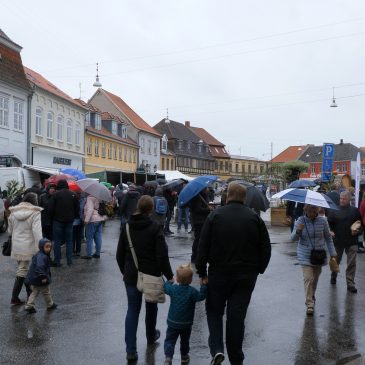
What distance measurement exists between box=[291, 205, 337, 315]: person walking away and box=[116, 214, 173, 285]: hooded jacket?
287 cm

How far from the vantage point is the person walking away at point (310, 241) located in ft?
25.2

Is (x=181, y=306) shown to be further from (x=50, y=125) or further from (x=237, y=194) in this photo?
(x=50, y=125)

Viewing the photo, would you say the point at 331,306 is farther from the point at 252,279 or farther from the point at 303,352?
the point at 252,279

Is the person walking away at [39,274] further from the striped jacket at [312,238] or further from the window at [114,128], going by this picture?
the window at [114,128]

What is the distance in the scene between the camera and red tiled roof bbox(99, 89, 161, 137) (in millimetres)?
61966

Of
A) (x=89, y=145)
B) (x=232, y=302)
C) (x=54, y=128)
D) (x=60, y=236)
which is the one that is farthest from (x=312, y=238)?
(x=89, y=145)

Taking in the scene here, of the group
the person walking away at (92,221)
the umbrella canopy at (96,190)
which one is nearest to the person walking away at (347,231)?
the umbrella canopy at (96,190)

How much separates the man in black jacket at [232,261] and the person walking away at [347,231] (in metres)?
4.66

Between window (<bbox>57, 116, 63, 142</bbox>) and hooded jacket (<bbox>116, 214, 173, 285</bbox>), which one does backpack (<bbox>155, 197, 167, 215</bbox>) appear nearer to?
hooded jacket (<bbox>116, 214, 173, 285</bbox>)

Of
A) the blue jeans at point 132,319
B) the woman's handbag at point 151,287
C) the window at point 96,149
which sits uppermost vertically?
the window at point 96,149

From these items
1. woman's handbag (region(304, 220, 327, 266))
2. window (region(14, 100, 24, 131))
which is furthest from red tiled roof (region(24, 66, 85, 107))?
woman's handbag (region(304, 220, 327, 266))

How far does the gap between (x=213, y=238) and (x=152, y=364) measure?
148 centimetres

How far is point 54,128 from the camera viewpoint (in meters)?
38.2

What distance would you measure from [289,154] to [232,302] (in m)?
113
